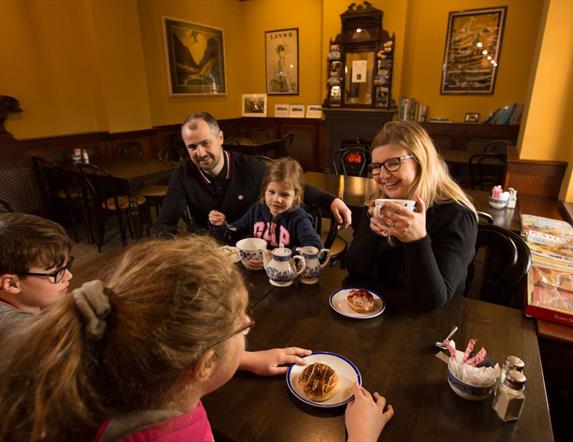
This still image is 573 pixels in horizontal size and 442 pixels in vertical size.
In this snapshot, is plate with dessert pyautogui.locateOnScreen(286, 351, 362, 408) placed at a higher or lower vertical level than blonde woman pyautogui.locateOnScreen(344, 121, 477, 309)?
lower

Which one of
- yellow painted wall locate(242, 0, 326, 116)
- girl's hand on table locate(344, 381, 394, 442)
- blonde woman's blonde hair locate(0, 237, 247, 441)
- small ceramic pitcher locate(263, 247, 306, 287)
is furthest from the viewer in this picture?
yellow painted wall locate(242, 0, 326, 116)

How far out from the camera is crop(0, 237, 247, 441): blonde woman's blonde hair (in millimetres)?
499

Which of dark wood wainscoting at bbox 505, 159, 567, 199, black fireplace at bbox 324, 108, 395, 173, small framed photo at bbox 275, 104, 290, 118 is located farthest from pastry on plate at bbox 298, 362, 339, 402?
small framed photo at bbox 275, 104, 290, 118

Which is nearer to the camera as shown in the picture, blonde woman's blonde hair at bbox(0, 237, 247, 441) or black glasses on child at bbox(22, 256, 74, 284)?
blonde woman's blonde hair at bbox(0, 237, 247, 441)

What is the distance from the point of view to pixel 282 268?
127cm

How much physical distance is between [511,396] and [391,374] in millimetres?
254

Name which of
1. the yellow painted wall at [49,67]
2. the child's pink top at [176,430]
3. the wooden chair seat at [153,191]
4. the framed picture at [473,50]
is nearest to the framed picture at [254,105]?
the yellow painted wall at [49,67]

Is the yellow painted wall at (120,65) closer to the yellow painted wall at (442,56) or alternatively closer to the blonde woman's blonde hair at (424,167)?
the yellow painted wall at (442,56)

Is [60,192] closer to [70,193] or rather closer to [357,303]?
[70,193]

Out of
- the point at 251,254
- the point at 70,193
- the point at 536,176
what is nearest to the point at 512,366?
the point at 251,254

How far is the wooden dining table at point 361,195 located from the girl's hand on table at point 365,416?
4.27ft

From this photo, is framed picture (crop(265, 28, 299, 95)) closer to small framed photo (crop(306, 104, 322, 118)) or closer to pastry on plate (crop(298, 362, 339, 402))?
small framed photo (crop(306, 104, 322, 118))

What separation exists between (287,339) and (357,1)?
18.6ft

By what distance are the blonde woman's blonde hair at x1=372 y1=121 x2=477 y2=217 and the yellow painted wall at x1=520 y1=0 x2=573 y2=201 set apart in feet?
5.94
